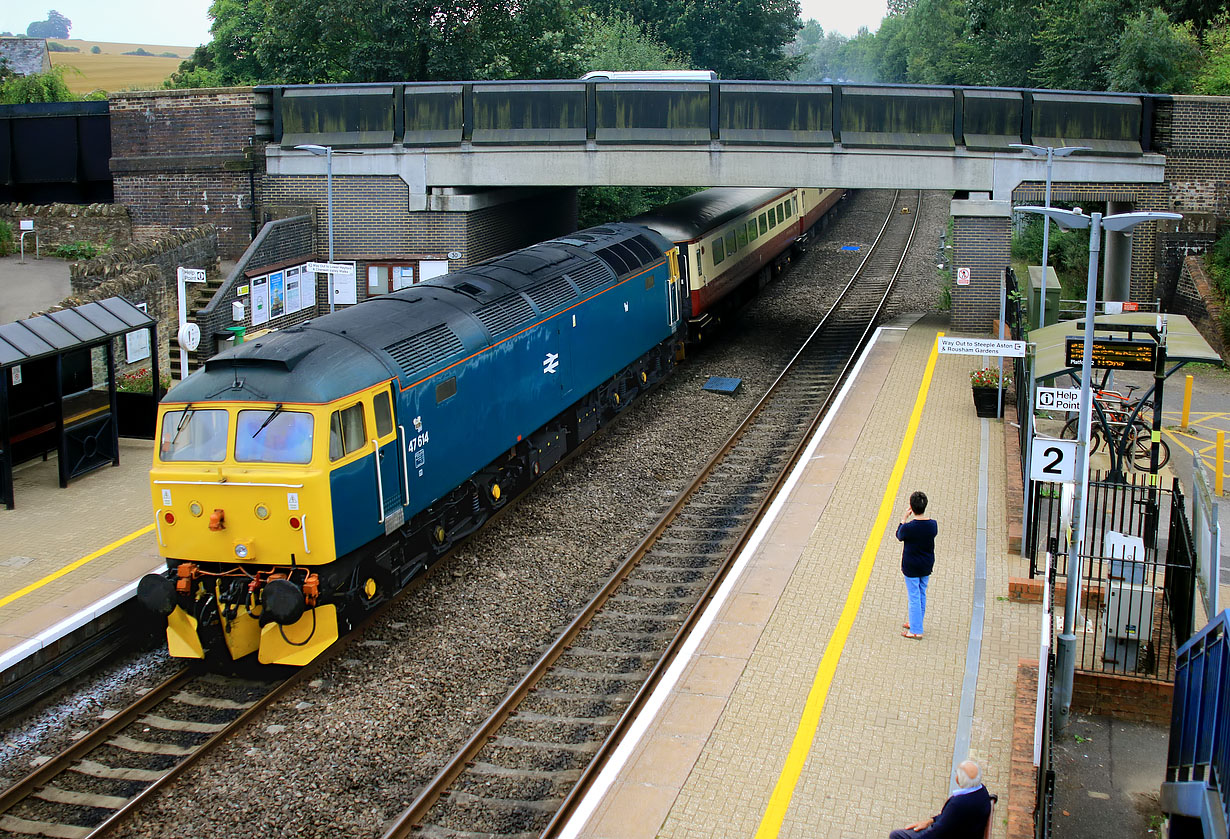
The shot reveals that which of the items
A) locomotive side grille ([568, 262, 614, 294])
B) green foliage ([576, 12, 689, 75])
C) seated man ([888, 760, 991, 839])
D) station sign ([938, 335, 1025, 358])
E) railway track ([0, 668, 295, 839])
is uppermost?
green foliage ([576, 12, 689, 75])

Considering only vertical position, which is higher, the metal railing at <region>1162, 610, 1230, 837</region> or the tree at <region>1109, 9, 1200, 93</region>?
the tree at <region>1109, 9, 1200, 93</region>

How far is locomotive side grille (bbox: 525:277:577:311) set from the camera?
16453 mm

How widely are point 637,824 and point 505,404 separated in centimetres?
751

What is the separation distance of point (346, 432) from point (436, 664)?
2.53 m

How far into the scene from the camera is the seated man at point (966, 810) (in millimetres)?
7379

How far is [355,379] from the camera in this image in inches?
463

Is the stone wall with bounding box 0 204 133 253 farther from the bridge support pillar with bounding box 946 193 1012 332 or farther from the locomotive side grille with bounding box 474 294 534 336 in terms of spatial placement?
the bridge support pillar with bounding box 946 193 1012 332

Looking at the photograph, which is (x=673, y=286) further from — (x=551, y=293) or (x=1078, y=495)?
(x=1078, y=495)

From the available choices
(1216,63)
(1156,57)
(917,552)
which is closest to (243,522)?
(917,552)

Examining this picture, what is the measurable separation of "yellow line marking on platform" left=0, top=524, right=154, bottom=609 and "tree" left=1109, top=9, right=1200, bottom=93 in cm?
2854

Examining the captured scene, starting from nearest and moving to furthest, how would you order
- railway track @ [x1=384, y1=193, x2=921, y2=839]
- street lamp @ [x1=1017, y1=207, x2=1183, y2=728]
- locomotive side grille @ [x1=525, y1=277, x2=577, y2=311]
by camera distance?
railway track @ [x1=384, y1=193, x2=921, y2=839] → street lamp @ [x1=1017, y1=207, x2=1183, y2=728] → locomotive side grille @ [x1=525, y1=277, x2=577, y2=311]

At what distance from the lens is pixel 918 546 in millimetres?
11406

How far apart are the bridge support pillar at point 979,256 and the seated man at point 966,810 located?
1923cm

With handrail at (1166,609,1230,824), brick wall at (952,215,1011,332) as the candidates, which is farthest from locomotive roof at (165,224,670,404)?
brick wall at (952,215,1011,332)
